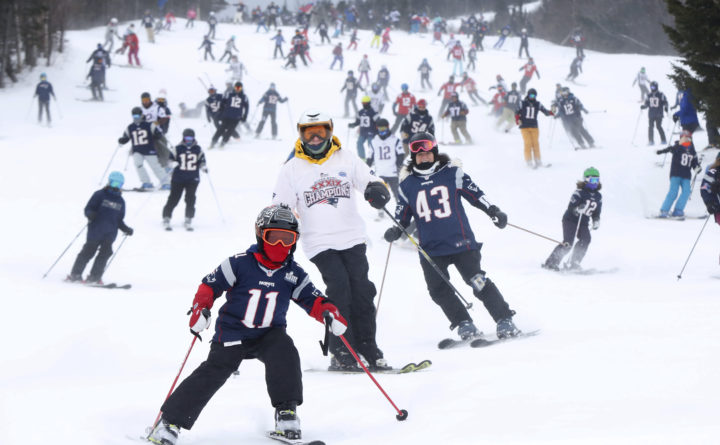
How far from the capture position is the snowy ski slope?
358cm

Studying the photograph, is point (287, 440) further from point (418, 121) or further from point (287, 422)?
point (418, 121)

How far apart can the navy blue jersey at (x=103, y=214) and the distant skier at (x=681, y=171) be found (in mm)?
9839

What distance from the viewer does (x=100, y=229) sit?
9367mm

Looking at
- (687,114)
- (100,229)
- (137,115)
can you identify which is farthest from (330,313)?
(687,114)

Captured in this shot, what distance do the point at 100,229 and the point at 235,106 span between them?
30.8 feet

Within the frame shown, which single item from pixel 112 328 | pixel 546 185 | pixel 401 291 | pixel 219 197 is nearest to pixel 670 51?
pixel 546 185

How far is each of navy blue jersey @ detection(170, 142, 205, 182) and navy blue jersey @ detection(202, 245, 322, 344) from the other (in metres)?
8.71

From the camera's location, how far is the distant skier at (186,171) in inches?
482

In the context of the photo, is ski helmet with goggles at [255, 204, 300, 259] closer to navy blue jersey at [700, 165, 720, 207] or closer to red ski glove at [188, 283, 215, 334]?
red ski glove at [188, 283, 215, 334]

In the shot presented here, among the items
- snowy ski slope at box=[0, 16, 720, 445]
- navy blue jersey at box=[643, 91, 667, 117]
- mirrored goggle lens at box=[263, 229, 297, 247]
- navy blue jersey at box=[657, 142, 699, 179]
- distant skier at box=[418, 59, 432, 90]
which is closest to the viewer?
snowy ski slope at box=[0, 16, 720, 445]

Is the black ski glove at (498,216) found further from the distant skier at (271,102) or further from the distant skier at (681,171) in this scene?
the distant skier at (271,102)

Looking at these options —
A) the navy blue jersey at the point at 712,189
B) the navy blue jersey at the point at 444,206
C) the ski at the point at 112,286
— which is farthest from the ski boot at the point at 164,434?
the navy blue jersey at the point at 712,189

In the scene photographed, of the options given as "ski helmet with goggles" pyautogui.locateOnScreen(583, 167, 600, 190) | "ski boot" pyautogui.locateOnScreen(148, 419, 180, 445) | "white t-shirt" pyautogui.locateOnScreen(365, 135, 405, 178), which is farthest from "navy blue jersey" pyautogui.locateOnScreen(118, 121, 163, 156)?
"ski boot" pyautogui.locateOnScreen(148, 419, 180, 445)

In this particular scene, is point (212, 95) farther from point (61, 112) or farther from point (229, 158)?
point (61, 112)
